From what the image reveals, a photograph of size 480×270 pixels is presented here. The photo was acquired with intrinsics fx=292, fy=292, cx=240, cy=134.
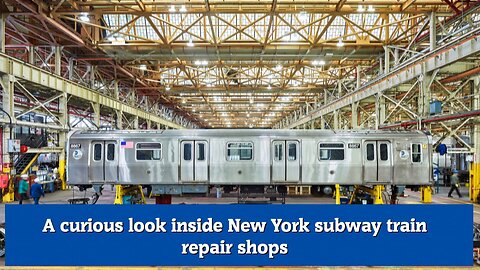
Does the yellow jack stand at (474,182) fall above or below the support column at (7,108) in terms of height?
below

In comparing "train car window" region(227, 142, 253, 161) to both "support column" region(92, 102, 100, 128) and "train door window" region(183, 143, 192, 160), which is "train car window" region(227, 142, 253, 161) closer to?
"train door window" region(183, 143, 192, 160)

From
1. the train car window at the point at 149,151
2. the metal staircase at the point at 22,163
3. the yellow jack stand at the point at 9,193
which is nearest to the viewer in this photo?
the train car window at the point at 149,151

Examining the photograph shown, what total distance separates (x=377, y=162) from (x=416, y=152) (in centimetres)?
140

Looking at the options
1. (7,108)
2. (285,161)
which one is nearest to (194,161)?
(285,161)

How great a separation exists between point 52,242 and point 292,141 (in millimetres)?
7686

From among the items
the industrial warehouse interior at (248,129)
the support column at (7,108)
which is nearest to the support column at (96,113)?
the industrial warehouse interior at (248,129)

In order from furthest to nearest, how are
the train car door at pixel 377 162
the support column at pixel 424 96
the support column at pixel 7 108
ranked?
the support column at pixel 7 108
the support column at pixel 424 96
the train car door at pixel 377 162

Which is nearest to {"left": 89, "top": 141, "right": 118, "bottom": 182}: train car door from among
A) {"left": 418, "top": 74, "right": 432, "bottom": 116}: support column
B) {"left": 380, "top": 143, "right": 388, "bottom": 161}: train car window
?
{"left": 380, "top": 143, "right": 388, "bottom": 161}: train car window

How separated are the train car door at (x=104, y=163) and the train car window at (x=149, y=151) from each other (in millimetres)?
799

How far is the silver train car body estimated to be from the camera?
394 inches

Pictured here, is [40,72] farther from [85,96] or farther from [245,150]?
[245,150]

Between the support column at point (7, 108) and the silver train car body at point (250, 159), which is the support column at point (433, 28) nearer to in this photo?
the silver train car body at point (250, 159)
